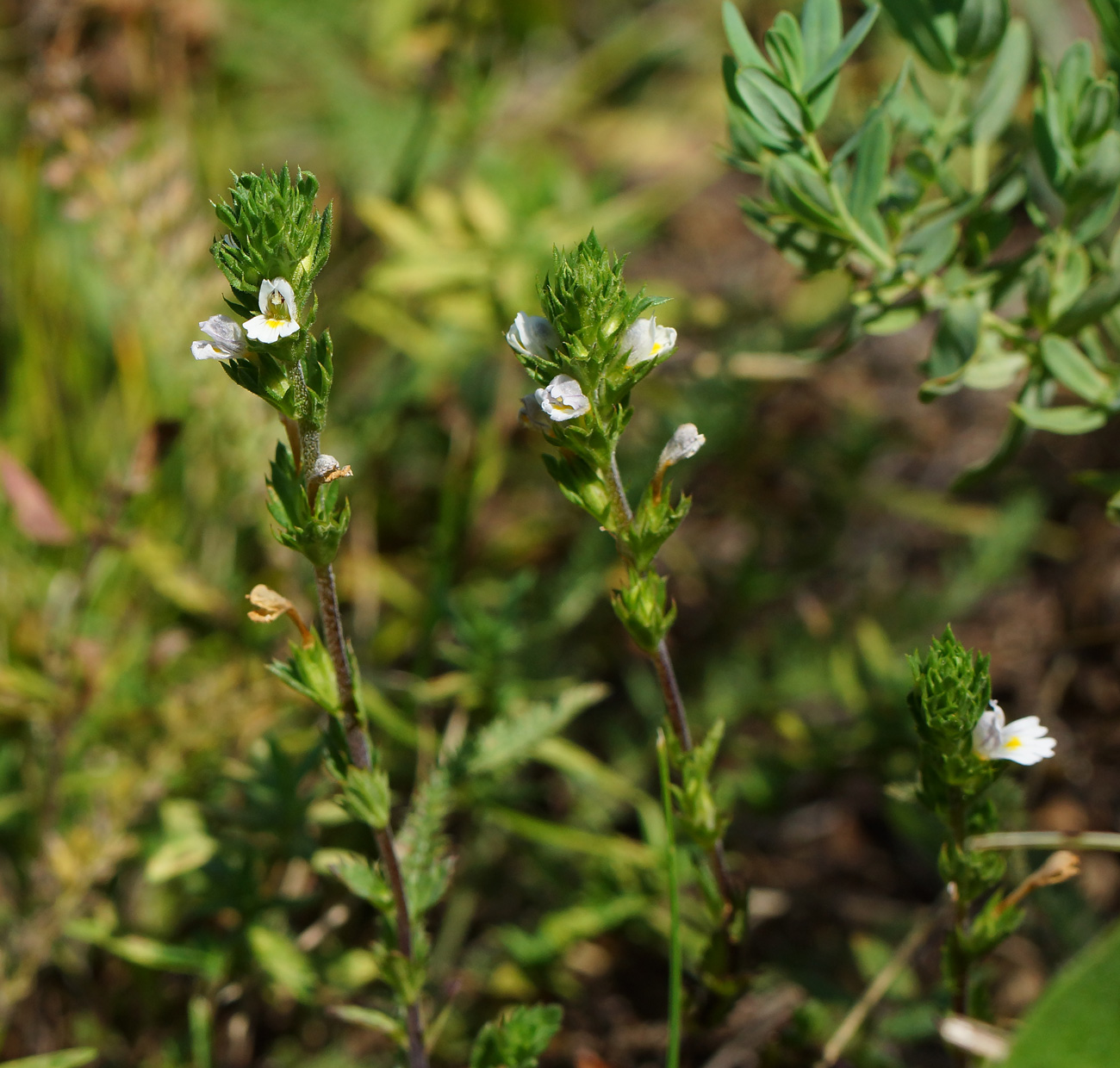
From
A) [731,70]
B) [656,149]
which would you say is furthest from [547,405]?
[656,149]

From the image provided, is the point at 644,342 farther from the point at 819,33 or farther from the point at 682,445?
the point at 819,33

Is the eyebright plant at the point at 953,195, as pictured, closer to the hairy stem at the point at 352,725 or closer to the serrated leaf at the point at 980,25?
the serrated leaf at the point at 980,25

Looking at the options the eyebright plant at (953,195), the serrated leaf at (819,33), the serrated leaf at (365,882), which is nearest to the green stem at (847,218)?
the eyebright plant at (953,195)

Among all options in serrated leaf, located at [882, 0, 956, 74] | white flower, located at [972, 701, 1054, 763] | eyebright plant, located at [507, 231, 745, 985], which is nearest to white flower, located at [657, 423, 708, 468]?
eyebright plant, located at [507, 231, 745, 985]

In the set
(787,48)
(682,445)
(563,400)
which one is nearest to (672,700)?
(682,445)

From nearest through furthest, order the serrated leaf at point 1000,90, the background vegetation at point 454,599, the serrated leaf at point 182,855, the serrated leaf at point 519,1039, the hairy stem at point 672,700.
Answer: the hairy stem at point 672,700 → the serrated leaf at point 519,1039 → the serrated leaf at point 1000,90 → the serrated leaf at point 182,855 → the background vegetation at point 454,599
